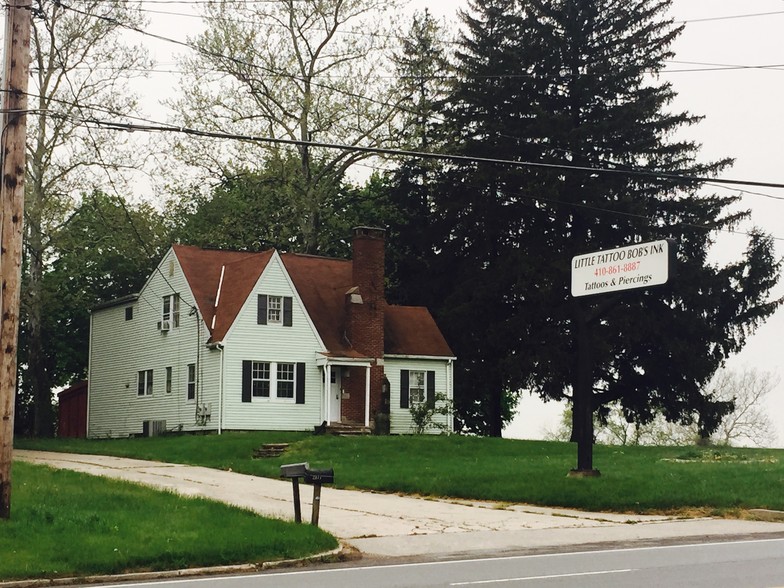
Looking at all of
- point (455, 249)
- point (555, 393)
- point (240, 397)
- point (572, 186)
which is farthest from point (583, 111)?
point (240, 397)

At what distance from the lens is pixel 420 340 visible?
5194 cm

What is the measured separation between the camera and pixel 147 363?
169 feet

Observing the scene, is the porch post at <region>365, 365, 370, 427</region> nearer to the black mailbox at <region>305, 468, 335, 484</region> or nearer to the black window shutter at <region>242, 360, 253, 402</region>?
the black window shutter at <region>242, 360, 253, 402</region>

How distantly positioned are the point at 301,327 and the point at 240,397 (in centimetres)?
385

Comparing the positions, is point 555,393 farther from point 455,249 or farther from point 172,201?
point 172,201

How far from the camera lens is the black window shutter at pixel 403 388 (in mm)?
50594

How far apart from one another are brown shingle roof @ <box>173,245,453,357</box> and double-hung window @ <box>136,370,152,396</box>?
5.59 m

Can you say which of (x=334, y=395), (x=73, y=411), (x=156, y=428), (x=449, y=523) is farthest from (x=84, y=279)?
(x=449, y=523)

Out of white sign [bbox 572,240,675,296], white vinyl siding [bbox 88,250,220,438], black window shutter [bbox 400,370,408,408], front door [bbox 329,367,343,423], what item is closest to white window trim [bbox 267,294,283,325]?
white vinyl siding [bbox 88,250,220,438]

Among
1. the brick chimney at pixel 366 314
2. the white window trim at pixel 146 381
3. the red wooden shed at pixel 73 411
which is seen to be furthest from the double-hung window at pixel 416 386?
the red wooden shed at pixel 73 411

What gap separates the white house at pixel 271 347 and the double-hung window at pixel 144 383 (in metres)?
0.07

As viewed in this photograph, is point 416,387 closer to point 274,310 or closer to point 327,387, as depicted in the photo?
point 327,387

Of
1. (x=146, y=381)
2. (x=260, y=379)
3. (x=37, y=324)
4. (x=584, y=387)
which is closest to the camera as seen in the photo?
(x=584, y=387)

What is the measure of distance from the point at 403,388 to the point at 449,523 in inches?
1182
